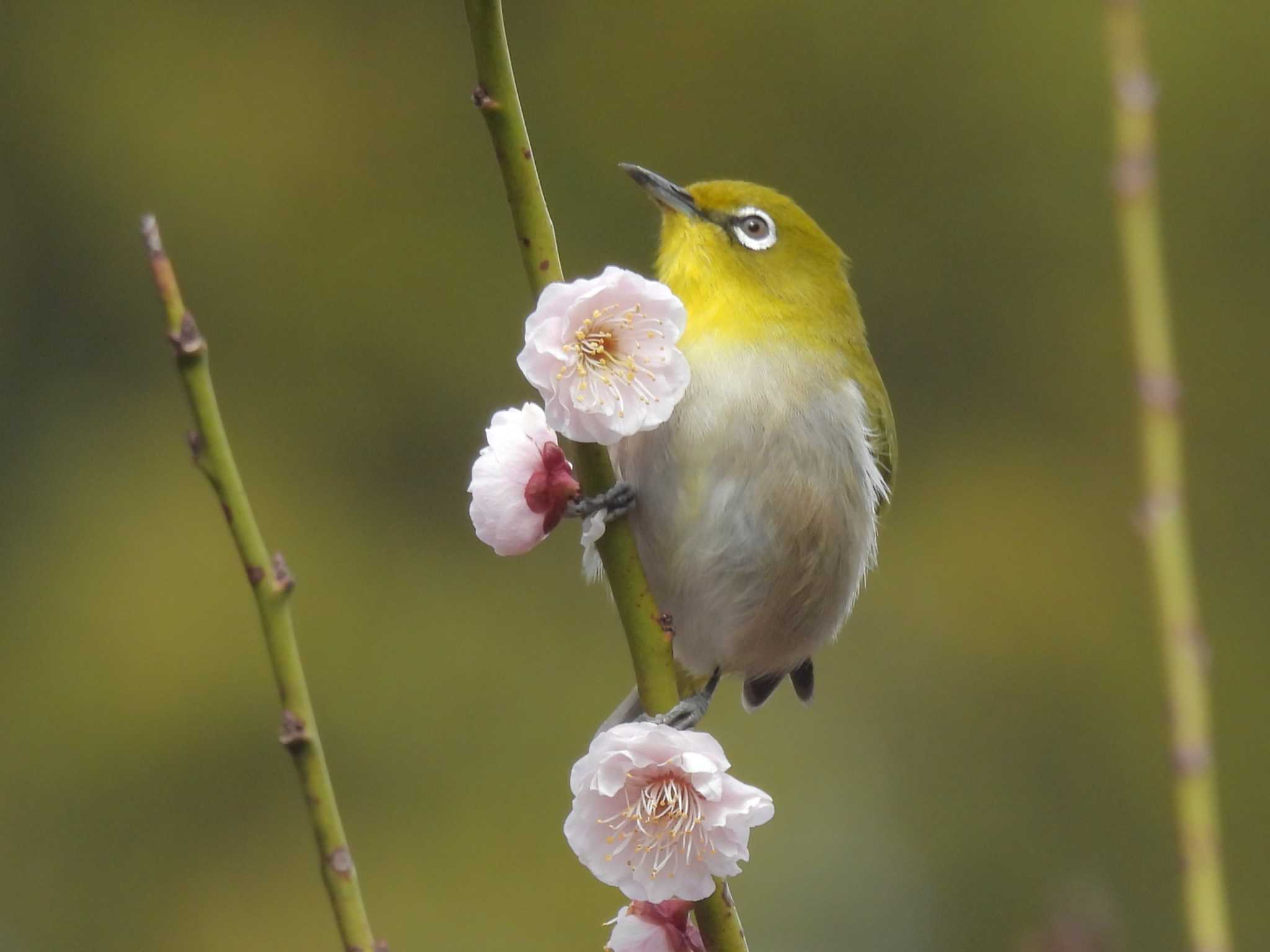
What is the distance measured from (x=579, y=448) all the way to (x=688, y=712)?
2.85 feet

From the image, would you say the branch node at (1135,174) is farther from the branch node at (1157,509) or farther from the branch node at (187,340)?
the branch node at (187,340)

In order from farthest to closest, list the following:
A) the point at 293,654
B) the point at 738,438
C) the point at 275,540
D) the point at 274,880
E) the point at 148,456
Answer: the point at 148,456, the point at 275,540, the point at 274,880, the point at 738,438, the point at 293,654

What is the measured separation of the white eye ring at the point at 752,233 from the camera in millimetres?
3137

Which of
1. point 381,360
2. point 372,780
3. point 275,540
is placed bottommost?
point 372,780

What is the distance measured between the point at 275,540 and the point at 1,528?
7.43ft

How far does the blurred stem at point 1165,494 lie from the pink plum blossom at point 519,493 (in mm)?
640

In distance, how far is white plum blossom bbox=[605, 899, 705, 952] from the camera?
1590 millimetres

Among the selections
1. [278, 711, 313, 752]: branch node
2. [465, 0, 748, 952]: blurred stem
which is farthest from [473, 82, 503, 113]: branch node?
[278, 711, 313, 752]: branch node

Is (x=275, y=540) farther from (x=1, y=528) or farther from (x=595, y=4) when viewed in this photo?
(x=595, y=4)

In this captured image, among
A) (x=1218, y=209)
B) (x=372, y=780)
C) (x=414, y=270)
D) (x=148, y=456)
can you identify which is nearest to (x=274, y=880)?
(x=372, y=780)

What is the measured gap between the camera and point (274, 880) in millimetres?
8328

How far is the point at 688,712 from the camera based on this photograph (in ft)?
7.86

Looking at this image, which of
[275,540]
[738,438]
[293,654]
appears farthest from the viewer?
[275,540]

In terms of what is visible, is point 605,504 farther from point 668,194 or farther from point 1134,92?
point 668,194
